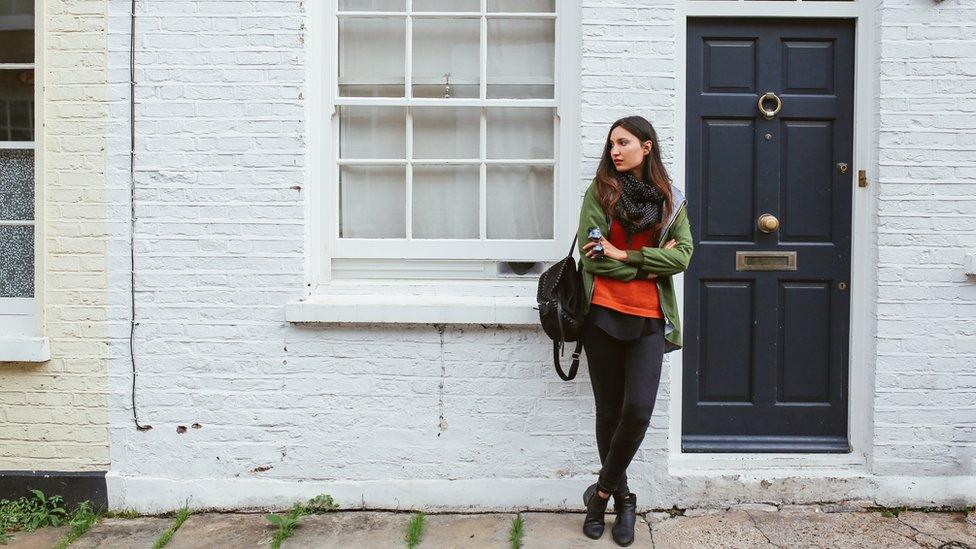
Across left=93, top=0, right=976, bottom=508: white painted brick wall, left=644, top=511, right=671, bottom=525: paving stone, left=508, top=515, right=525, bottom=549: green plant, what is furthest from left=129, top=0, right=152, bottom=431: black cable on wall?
left=644, top=511, right=671, bottom=525: paving stone

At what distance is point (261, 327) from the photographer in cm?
430

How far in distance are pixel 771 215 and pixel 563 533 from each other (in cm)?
199

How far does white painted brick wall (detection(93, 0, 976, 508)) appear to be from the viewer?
419 centimetres

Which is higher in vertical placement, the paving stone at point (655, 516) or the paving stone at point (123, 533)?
the paving stone at point (655, 516)

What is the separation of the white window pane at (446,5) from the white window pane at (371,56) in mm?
122

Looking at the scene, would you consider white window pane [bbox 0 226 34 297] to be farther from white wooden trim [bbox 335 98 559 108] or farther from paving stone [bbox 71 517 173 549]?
white wooden trim [bbox 335 98 559 108]

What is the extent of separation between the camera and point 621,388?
3.83 m

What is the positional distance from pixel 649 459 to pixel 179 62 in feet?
10.6

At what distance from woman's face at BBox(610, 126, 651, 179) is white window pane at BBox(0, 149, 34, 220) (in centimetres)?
318

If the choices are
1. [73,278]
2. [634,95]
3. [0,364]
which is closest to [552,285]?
[634,95]

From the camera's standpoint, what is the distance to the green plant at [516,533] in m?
3.90

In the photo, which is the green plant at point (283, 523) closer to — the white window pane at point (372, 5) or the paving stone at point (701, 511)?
the paving stone at point (701, 511)

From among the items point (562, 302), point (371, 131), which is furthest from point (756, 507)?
point (371, 131)

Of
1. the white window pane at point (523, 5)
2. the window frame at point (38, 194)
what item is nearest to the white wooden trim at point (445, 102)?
the white window pane at point (523, 5)
